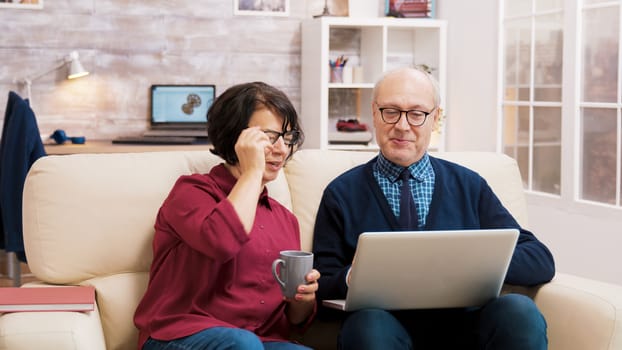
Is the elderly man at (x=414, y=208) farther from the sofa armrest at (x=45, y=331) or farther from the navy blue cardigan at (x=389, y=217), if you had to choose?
the sofa armrest at (x=45, y=331)

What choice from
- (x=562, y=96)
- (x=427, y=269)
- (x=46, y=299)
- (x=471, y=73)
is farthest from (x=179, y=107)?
(x=427, y=269)

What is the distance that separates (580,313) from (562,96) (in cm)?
228

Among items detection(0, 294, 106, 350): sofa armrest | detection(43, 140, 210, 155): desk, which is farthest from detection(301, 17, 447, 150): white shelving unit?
detection(0, 294, 106, 350): sofa armrest

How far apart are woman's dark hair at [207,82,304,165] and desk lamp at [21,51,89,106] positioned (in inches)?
113

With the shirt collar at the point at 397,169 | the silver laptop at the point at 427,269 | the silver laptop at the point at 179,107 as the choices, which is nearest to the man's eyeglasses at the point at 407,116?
the shirt collar at the point at 397,169

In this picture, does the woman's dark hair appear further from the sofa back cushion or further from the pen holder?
the pen holder

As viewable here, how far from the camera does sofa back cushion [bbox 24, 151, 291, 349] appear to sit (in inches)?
86.5

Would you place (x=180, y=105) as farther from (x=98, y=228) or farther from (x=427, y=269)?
(x=427, y=269)

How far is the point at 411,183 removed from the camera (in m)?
2.37

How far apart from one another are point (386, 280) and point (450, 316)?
35cm

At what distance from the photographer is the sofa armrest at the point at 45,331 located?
1791mm

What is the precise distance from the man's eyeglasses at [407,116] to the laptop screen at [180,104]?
9.17 ft

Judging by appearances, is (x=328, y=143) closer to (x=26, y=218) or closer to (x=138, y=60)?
(x=138, y=60)

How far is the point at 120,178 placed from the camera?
2.29 m
